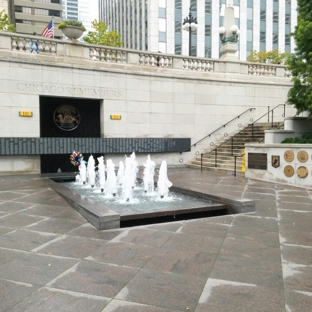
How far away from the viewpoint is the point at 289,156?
11570mm

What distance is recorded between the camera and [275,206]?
7945mm

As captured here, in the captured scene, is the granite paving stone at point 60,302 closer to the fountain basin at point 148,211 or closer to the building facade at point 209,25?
the fountain basin at point 148,211

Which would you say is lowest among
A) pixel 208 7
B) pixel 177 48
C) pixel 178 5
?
pixel 177 48

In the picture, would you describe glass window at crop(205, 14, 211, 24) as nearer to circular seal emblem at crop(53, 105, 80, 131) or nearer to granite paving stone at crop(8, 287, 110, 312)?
circular seal emblem at crop(53, 105, 80, 131)

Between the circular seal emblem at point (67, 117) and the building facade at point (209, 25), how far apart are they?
41.5m

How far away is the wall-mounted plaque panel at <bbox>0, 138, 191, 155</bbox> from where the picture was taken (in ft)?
47.7

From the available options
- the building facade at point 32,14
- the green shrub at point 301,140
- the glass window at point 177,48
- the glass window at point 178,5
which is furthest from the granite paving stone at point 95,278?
the building facade at point 32,14

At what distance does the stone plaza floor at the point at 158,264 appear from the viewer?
3352mm

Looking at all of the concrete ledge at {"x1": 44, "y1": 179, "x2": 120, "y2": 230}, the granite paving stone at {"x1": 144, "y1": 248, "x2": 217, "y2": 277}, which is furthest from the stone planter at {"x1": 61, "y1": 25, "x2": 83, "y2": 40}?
the granite paving stone at {"x1": 144, "y1": 248, "x2": 217, "y2": 277}

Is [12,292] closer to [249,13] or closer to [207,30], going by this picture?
A: [207,30]

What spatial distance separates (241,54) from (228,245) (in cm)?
5886

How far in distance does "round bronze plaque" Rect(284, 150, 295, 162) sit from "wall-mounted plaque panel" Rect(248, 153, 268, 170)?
95 centimetres

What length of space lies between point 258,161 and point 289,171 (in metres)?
1.51

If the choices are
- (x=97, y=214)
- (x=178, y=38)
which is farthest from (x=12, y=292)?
(x=178, y=38)
